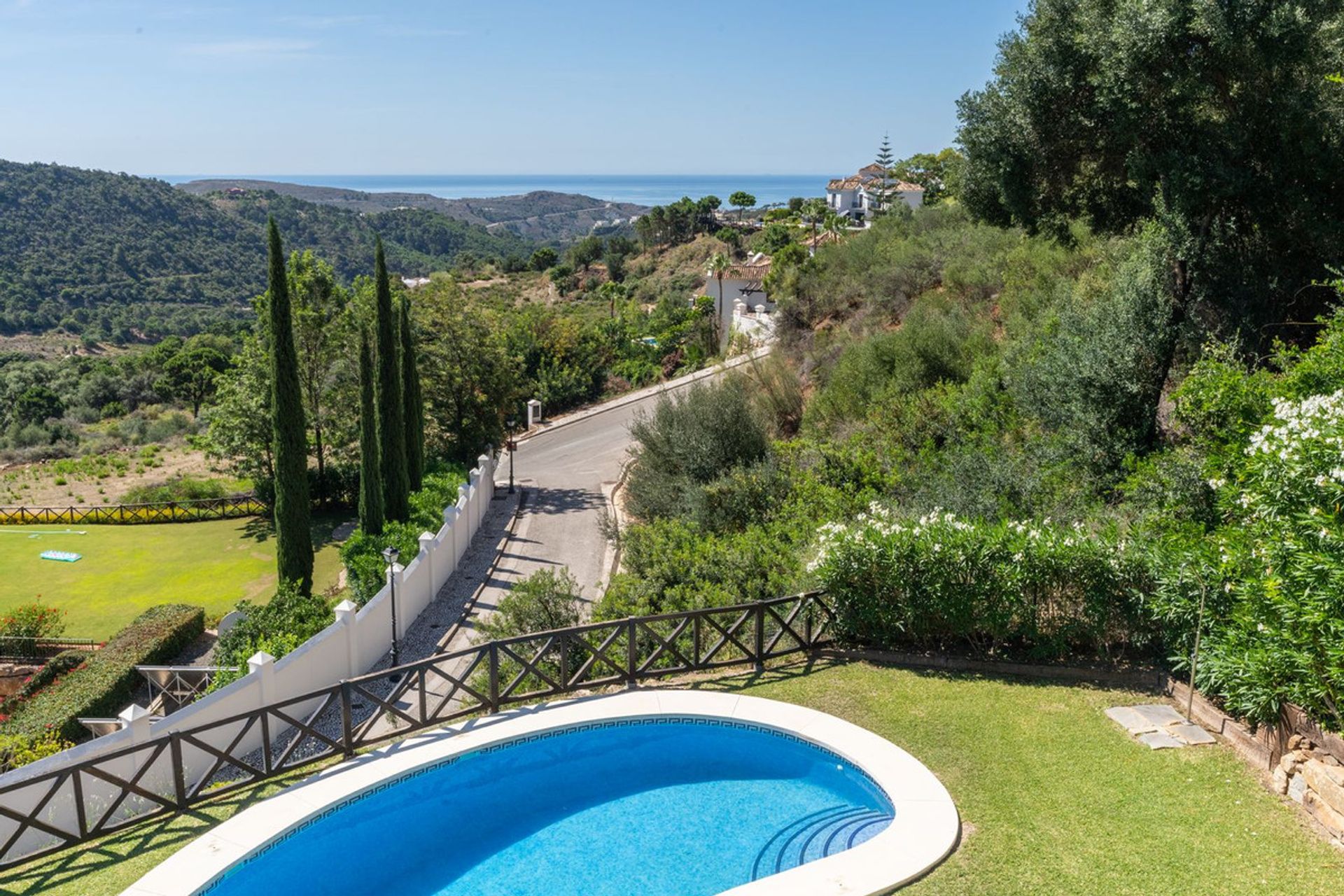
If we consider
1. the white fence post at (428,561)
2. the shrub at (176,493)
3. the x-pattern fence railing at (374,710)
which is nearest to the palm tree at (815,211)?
the shrub at (176,493)

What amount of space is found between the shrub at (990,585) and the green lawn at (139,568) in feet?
42.8

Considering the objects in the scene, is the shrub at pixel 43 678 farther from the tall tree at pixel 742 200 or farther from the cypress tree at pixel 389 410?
the tall tree at pixel 742 200

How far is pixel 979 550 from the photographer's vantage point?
1040cm

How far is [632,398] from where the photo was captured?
3638 cm

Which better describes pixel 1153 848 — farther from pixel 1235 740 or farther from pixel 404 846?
pixel 404 846

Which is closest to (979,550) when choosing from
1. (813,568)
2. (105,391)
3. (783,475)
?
(813,568)

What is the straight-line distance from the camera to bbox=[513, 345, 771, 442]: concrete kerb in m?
31.1

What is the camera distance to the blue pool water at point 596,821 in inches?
316

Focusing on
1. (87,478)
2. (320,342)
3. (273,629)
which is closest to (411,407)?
(320,342)

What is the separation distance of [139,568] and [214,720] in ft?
44.2

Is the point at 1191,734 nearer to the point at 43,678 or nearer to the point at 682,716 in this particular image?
the point at 682,716

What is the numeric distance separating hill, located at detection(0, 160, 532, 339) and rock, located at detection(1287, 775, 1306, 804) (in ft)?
281

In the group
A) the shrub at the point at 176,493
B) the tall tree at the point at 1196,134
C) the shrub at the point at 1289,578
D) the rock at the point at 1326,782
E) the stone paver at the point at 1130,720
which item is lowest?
the shrub at the point at 176,493

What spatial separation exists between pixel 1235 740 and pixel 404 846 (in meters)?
8.11
